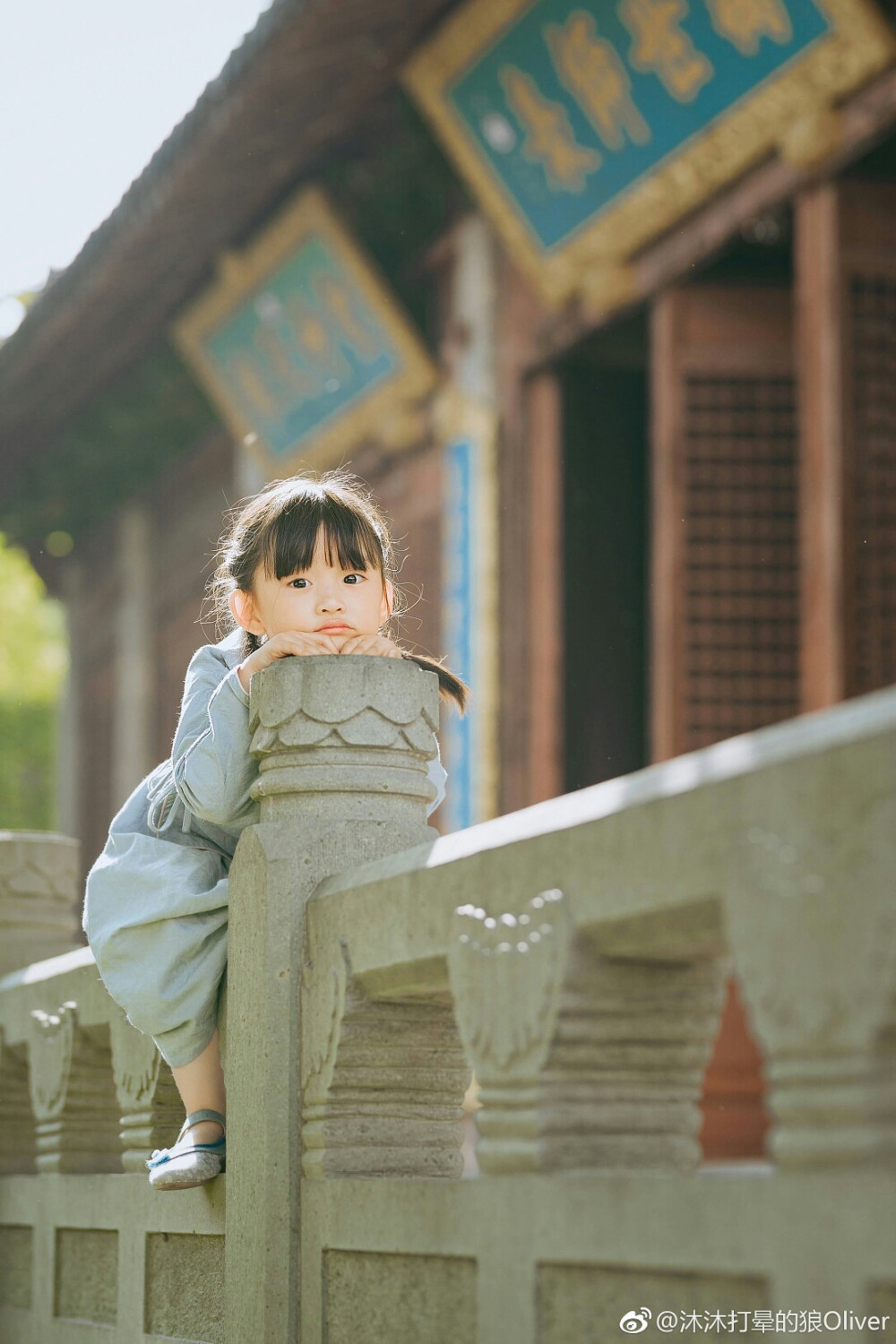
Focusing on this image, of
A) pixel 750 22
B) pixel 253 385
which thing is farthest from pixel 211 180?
pixel 750 22

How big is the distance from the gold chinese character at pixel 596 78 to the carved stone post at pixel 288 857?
417 centimetres

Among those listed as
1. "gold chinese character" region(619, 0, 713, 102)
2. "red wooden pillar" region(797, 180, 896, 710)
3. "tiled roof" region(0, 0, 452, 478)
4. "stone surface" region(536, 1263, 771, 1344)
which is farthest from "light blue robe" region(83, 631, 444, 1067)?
"tiled roof" region(0, 0, 452, 478)

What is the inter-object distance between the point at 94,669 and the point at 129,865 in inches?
427

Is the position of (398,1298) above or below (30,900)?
below

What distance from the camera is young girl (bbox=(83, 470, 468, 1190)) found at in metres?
2.95

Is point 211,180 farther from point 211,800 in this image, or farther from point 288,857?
point 288,857

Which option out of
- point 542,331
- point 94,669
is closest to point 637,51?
point 542,331

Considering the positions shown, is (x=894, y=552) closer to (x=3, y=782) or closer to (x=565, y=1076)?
(x=565, y=1076)

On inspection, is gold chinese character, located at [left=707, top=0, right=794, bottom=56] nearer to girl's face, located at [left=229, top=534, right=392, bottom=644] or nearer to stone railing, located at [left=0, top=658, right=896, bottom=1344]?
girl's face, located at [left=229, top=534, right=392, bottom=644]

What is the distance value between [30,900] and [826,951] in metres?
3.38

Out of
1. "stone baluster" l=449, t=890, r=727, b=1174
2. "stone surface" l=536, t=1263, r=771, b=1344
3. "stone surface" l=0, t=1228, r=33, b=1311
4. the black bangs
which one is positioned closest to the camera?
"stone surface" l=536, t=1263, r=771, b=1344

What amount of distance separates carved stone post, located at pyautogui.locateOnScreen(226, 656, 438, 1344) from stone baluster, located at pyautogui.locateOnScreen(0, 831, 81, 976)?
191 centimetres

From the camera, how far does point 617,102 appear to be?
21.4ft

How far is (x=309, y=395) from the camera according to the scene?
932 centimetres
